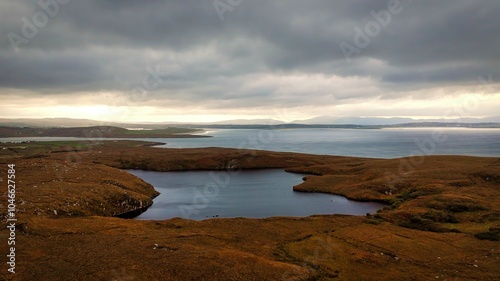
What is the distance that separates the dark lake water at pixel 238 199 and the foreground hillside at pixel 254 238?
22.2ft

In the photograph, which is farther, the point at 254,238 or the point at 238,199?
the point at 238,199

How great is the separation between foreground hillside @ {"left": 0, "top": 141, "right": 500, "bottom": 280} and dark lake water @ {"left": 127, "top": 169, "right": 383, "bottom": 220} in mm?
Result: 6776

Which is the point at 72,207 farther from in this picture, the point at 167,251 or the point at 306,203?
the point at 306,203

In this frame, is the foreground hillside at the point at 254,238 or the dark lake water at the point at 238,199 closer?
the foreground hillside at the point at 254,238

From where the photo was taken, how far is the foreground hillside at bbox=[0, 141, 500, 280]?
31531mm

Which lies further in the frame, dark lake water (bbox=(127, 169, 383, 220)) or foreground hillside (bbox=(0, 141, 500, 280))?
dark lake water (bbox=(127, 169, 383, 220))

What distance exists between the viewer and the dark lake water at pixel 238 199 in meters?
69.5

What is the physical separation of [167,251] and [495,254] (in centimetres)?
3822

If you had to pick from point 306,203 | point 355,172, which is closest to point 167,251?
point 306,203

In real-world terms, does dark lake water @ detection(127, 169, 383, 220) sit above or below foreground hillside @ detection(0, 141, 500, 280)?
below

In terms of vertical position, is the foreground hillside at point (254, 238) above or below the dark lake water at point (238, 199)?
above

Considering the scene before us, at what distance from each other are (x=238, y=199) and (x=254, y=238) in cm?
3889

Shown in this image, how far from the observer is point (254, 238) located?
1757 inches

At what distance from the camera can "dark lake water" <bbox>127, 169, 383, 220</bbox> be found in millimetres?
69500
